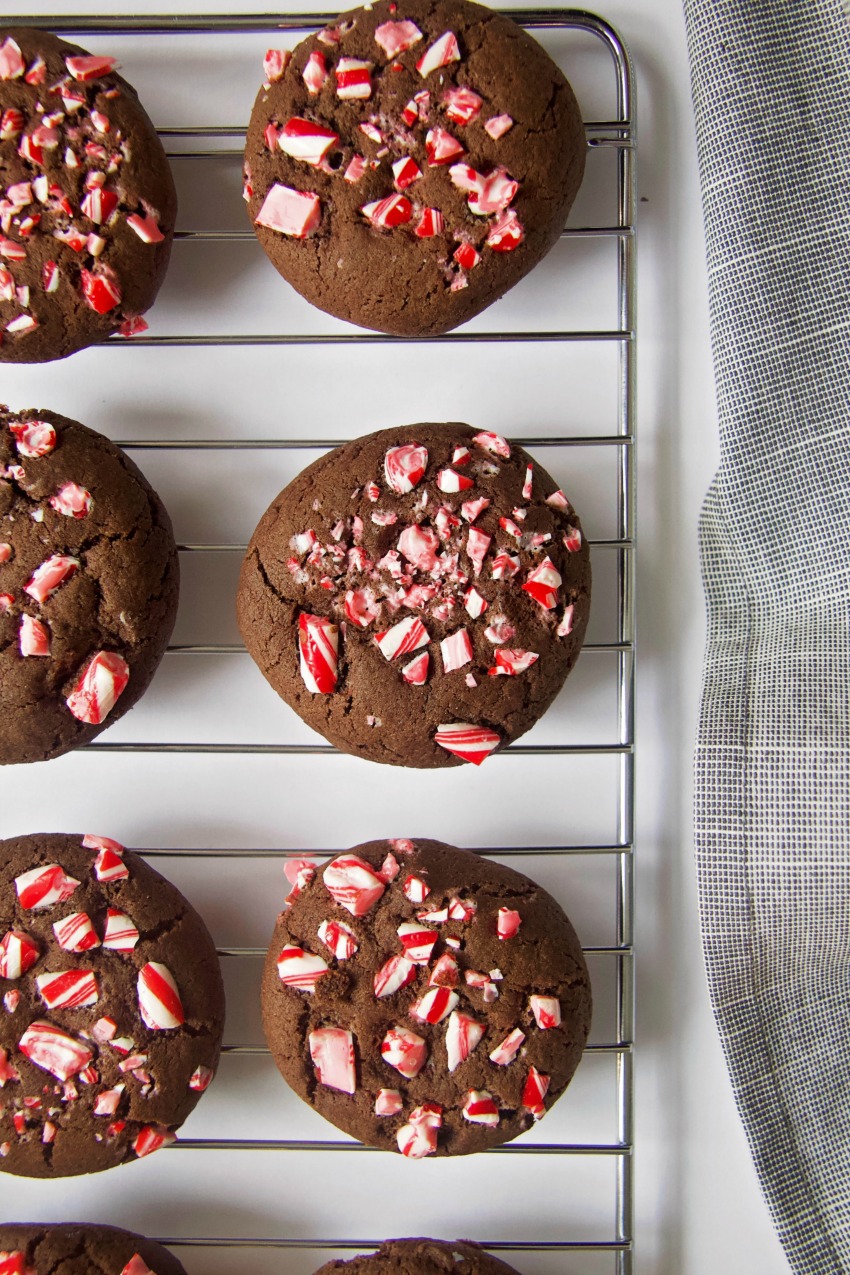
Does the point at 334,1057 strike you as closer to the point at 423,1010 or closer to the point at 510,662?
the point at 423,1010

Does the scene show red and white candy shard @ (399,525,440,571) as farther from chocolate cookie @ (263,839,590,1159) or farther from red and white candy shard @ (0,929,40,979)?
red and white candy shard @ (0,929,40,979)

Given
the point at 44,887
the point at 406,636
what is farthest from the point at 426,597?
the point at 44,887

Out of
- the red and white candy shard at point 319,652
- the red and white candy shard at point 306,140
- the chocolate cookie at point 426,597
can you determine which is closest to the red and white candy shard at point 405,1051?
the chocolate cookie at point 426,597

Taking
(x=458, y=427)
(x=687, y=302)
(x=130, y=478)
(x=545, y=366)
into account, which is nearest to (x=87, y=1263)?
(x=130, y=478)

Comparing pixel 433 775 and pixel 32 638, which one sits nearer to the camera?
pixel 32 638

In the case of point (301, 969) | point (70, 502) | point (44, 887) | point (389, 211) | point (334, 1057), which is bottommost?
point (334, 1057)

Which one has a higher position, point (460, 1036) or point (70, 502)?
point (70, 502)

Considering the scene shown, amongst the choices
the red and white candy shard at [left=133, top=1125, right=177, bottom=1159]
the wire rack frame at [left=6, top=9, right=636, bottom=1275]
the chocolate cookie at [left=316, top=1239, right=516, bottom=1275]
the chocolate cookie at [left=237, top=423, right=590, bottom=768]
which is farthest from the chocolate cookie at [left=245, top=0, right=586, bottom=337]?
the chocolate cookie at [left=316, top=1239, right=516, bottom=1275]
